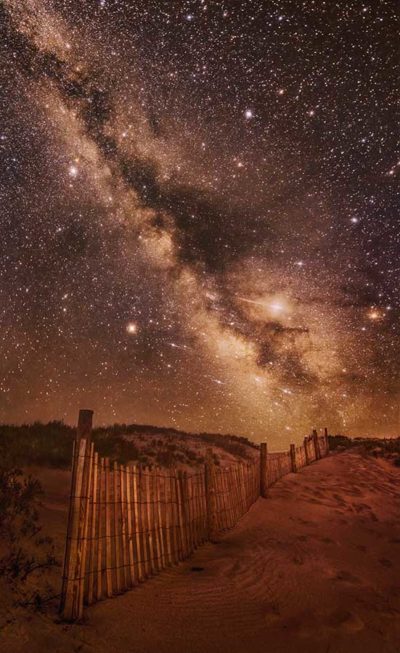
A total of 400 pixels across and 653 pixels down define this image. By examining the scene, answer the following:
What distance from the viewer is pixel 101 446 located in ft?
52.3

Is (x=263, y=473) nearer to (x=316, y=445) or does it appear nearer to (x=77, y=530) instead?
(x=77, y=530)

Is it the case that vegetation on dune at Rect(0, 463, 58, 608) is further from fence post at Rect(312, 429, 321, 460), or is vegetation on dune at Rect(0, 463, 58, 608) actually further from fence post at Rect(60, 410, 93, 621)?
fence post at Rect(312, 429, 321, 460)

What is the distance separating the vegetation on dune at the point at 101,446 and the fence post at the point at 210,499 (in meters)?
5.77

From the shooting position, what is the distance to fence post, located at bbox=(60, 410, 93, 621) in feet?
12.6

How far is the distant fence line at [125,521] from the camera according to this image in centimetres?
402

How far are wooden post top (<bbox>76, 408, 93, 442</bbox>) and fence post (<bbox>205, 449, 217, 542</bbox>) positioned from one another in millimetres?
3493

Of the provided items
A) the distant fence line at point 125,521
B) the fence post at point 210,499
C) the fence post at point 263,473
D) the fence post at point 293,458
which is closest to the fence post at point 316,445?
the fence post at point 293,458

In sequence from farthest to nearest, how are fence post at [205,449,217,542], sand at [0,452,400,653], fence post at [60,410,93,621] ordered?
fence post at [205,449,217,542], fence post at [60,410,93,621], sand at [0,452,400,653]

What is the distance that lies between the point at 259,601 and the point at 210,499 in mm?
2462

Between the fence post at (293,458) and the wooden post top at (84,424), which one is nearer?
the wooden post top at (84,424)

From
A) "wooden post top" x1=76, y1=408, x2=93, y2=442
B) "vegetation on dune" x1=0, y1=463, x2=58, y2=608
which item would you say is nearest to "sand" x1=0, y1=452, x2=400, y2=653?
"vegetation on dune" x1=0, y1=463, x2=58, y2=608

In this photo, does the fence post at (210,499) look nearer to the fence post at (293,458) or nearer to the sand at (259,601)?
the sand at (259,601)

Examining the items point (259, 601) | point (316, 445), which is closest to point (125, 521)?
point (259, 601)

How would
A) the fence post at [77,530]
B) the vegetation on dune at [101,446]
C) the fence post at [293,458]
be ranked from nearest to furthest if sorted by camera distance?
the fence post at [77,530], the vegetation on dune at [101,446], the fence post at [293,458]
